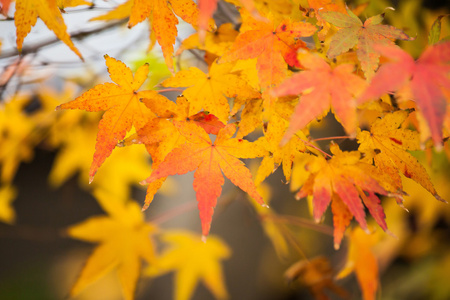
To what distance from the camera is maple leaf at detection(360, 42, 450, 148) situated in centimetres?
36

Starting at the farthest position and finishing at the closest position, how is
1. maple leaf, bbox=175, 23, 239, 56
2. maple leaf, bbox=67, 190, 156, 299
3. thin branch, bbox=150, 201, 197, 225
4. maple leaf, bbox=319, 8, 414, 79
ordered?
thin branch, bbox=150, 201, 197, 225 < maple leaf, bbox=67, 190, 156, 299 < maple leaf, bbox=175, 23, 239, 56 < maple leaf, bbox=319, 8, 414, 79

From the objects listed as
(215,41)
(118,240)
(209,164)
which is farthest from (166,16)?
(118,240)

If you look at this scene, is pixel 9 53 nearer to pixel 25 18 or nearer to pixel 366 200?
pixel 25 18

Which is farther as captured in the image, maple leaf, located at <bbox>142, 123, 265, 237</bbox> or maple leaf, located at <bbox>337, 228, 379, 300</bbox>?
maple leaf, located at <bbox>337, 228, 379, 300</bbox>

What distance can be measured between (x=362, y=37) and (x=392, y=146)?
0.63 ft

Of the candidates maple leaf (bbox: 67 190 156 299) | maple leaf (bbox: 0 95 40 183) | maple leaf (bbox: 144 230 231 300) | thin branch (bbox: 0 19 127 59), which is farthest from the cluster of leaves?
maple leaf (bbox: 0 95 40 183)

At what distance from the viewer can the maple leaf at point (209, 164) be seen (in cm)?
49

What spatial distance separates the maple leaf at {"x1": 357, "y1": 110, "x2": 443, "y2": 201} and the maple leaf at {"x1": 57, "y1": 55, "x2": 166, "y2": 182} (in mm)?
363

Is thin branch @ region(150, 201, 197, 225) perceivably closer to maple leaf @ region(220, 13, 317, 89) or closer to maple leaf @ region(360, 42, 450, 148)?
maple leaf @ region(220, 13, 317, 89)

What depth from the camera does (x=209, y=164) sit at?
0.53 meters

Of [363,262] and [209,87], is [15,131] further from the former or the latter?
[363,262]

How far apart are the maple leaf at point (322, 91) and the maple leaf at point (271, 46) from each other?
6cm

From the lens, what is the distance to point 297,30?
0.50 metres

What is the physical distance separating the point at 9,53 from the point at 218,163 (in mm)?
649
